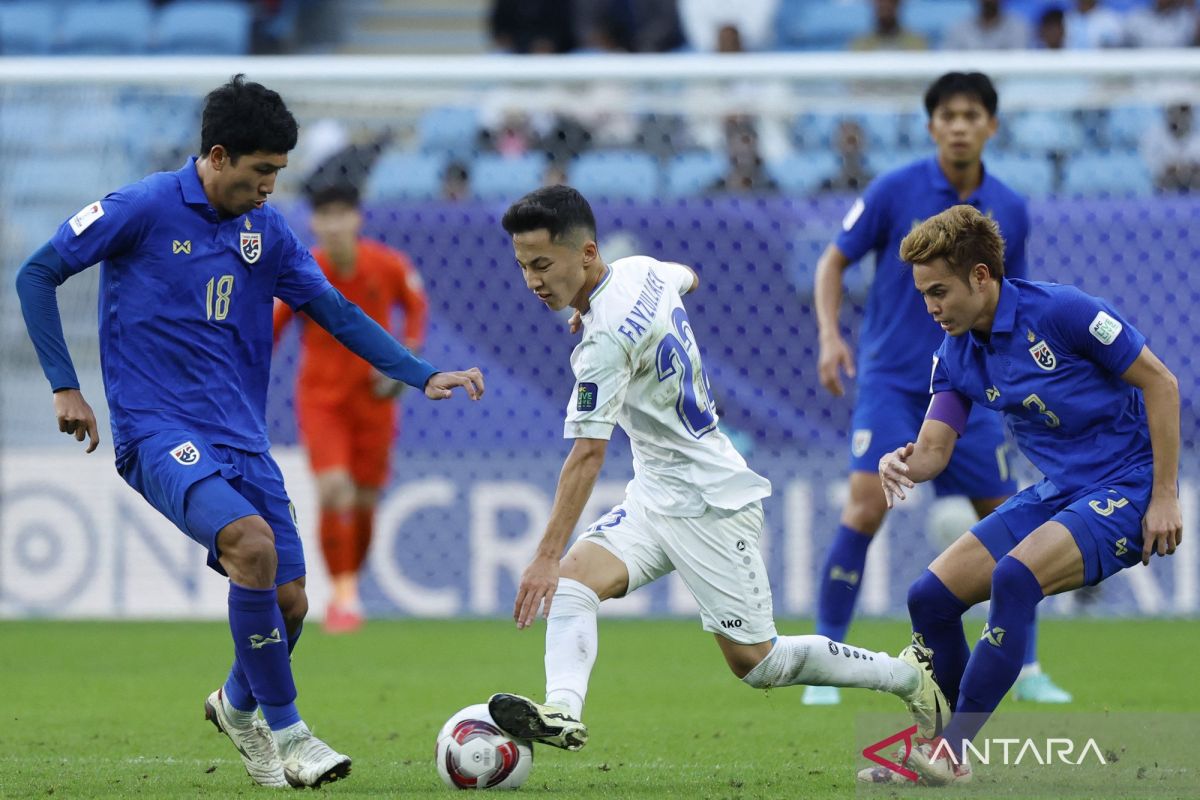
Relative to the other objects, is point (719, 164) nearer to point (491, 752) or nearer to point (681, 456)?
point (681, 456)

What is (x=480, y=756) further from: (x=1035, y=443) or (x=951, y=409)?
(x=1035, y=443)

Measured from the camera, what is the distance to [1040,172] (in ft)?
36.0

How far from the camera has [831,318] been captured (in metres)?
7.37

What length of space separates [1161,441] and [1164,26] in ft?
31.4

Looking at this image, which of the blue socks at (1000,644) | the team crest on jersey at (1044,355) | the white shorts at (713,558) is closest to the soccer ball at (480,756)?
the white shorts at (713,558)

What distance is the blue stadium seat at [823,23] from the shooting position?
14.7 m

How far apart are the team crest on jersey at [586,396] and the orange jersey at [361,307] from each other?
534 centimetres

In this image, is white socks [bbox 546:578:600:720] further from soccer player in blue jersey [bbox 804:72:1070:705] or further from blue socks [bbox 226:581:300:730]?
soccer player in blue jersey [bbox 804:72:1070:705]

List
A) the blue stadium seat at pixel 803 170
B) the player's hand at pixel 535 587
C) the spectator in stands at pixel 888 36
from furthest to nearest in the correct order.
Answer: the spectator in stands at pixel 888 36
the blue stadium seat at pixel 803 170
the player's hand at pixel 535 587

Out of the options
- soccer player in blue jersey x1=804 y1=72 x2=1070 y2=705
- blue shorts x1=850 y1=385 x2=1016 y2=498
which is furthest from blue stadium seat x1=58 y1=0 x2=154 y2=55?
blue shorts x1=850 y1=385 x2=1016 y2=498

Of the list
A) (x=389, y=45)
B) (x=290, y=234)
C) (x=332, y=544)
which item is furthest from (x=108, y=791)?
(x=389, y=45)

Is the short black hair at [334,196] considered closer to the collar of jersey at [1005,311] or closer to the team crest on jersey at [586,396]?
the team crest on jersey at [586,396]

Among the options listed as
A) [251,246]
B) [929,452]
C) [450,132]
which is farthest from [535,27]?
[929,452]

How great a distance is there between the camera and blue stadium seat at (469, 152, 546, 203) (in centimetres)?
1141
